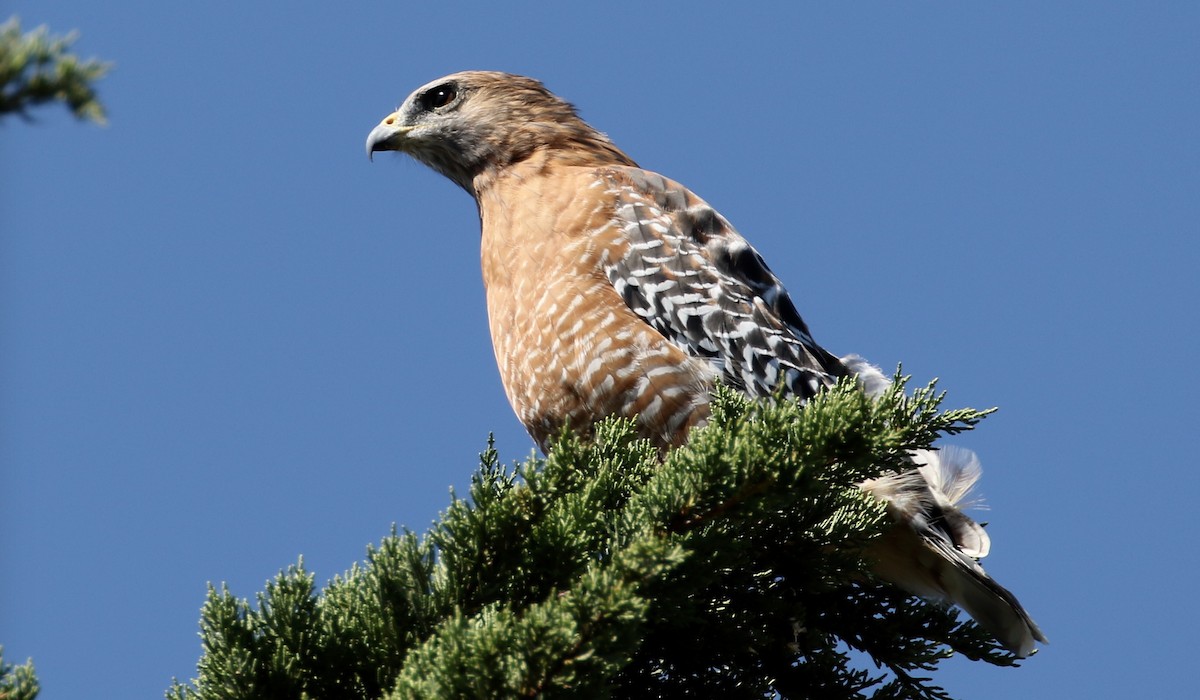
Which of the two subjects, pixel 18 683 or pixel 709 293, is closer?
pixel 18 683

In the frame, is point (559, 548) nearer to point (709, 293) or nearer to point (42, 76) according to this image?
point (42, 76)

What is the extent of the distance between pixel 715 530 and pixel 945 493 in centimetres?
227

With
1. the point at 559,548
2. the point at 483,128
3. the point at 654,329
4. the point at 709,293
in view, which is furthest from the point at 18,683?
the point at 483,128

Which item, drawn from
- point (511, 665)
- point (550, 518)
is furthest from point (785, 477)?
point (511, 665)

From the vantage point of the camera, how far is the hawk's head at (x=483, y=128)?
5.89 metres

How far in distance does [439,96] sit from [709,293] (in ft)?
6.93

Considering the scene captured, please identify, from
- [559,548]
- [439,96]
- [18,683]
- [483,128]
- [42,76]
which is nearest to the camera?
[42,76]

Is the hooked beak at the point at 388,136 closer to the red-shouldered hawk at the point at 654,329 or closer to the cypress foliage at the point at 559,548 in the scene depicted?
the red-shouldered hawk at the point at 654,329

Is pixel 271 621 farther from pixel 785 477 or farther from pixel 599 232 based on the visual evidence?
pixel 599 232

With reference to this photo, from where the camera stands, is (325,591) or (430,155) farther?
(430,155)

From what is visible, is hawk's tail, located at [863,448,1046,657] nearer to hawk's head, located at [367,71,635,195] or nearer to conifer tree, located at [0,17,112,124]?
hawk's head, located at [367,71,635,195]

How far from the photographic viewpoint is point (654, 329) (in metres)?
4.77

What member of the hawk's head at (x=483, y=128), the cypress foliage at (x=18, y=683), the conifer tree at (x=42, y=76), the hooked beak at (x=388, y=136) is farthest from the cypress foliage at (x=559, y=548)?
the hooked beak at (x=388, y=136)

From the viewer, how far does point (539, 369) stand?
4.75 meters
